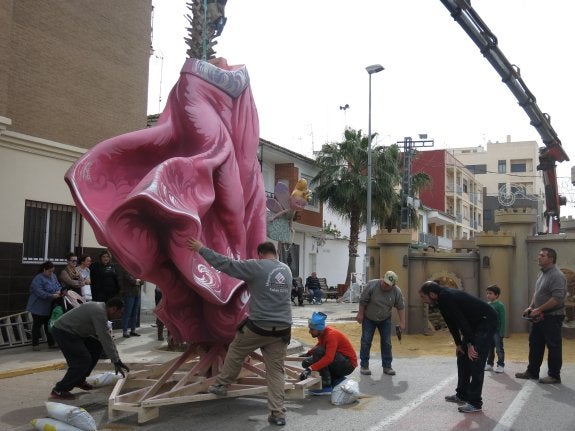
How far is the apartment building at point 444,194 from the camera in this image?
54.2 metres

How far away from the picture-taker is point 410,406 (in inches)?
271

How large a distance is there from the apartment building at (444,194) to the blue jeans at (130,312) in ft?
135

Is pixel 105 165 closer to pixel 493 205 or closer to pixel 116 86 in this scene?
pixel 116 86

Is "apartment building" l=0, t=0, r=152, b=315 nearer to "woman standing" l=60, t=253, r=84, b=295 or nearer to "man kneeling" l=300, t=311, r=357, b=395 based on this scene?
"woman standing" l=60, t=253, r=84, b=295

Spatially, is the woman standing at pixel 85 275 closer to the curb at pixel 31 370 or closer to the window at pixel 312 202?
the curb at pixel 31 370

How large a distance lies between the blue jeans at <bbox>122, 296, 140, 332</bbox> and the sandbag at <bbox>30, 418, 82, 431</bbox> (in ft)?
21.1

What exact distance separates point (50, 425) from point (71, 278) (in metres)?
5.69

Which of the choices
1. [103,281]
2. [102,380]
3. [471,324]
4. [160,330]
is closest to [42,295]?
[103,281]

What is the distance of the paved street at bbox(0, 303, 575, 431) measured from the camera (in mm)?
5945

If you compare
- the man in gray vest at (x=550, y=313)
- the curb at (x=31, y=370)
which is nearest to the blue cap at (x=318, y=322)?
the man in gray vest at (x=550, y=313)

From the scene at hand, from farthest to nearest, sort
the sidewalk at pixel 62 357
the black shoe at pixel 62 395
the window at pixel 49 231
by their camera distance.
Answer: the window at pixel 49 231
the sidewalk at pixel 62 357
the black shoe at pixel 62 395

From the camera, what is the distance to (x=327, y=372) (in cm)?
733

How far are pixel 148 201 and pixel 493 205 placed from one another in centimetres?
6891

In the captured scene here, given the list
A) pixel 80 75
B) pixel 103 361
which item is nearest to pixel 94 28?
pixel 80 75
